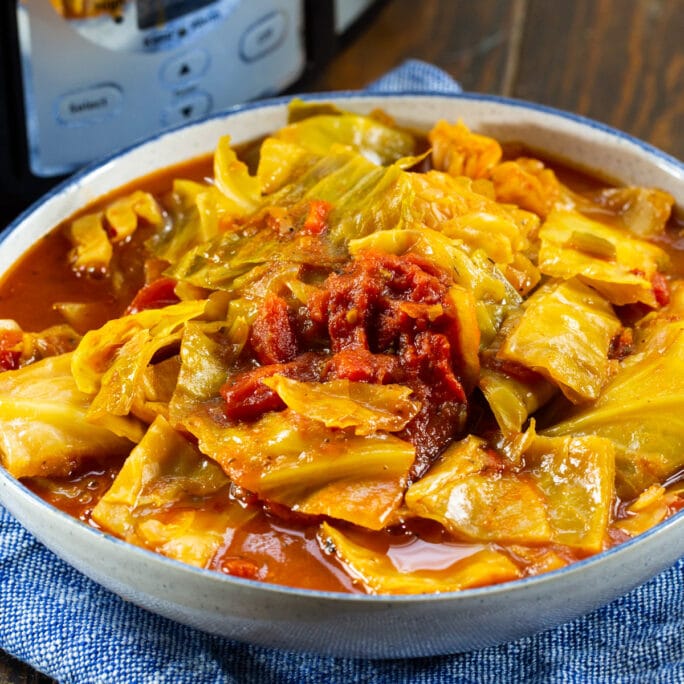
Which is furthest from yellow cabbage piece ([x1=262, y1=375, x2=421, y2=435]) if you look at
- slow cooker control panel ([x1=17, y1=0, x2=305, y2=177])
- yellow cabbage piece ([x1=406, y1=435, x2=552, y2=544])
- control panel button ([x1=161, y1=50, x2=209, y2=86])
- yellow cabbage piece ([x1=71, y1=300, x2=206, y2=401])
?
control panel button ([x1=161, y1=50, x2=209, y2=86])

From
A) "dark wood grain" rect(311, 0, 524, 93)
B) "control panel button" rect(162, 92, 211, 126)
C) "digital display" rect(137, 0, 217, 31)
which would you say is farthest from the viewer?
"dark wood grain" rect(311, 0, 524, 93)

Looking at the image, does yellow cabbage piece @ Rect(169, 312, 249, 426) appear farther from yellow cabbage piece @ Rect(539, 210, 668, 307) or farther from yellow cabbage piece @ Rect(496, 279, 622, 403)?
yellow cabbage piece @ Rect(539, 210, 668, 307)

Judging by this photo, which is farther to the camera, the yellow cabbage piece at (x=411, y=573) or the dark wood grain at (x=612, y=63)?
the dark wood grain at (x=612, y=63)

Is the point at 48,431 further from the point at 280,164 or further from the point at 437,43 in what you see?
the point at 437,43

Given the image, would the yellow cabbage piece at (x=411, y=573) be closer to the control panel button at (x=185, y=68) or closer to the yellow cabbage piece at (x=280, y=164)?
the yellow cabbage piece at (x=280, y=164)

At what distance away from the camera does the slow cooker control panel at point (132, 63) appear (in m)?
3.60

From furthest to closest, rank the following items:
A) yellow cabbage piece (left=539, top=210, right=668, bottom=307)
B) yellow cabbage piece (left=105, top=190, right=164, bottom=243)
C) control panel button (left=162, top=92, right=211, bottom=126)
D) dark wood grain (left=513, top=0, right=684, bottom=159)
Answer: dark wood grain (left=513, top=0, right=684, bottom=159) < control panel button (left=162, top=92, right=211, bottom=126) < yellow cabbage piece (left=105, top=190, right=164, bottom=243) < yellow cabbage piece (left=539, top=210, right=668, bottom=307)

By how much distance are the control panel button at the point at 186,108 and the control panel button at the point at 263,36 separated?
23cm

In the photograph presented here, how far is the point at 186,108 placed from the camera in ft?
13.4

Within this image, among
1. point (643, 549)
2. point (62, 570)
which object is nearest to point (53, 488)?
point (62, 570)

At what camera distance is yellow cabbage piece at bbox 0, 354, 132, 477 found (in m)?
2.42

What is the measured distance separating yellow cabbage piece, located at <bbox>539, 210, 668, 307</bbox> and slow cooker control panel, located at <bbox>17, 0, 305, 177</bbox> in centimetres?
158

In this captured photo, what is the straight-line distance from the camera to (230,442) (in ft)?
7.59

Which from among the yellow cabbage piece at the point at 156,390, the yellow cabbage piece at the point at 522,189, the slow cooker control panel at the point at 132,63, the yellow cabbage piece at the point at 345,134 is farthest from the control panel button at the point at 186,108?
the yellow cabbage piece at the point at 156,390
